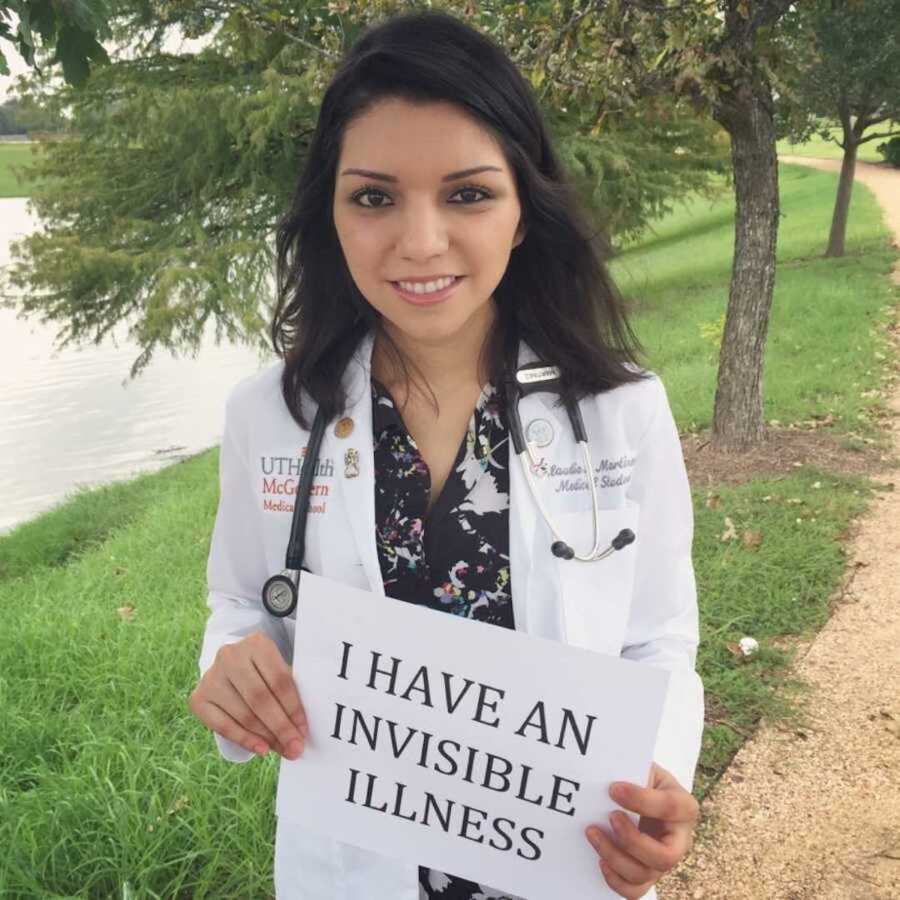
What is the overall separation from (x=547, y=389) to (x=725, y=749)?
208cm

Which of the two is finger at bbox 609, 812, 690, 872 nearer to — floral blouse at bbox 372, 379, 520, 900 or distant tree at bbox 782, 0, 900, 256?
floral blouse at bbox 372, 379, 520, 900

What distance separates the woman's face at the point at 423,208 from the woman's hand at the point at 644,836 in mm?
681

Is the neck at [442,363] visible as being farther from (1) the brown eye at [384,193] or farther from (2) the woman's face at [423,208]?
(1) the brown eye at [384,193]

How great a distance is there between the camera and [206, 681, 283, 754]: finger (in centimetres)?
121

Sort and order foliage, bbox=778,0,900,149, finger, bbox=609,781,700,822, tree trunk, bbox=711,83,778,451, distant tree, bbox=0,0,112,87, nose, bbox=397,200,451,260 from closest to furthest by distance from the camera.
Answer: finger, bbox=609,781,700,822 < nose, bbox=397,200,451,260 < distant tree, bbox=0,0,112,87 < tree trunk, bbox=711,83,778,451 < foliage, bbox=778,0,900,149

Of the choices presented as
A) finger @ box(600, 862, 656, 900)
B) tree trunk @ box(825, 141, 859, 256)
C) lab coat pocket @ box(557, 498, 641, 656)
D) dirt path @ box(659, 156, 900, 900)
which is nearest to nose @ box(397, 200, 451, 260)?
lab coat pocket @ box(557, 498, 641, 656)

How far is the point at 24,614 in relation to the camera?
396cm

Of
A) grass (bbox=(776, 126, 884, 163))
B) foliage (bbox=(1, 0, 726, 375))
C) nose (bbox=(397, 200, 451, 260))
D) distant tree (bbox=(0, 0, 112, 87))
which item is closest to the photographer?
nose (bbox=(397, 200, 451, 260))

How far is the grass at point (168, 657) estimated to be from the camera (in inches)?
88.4

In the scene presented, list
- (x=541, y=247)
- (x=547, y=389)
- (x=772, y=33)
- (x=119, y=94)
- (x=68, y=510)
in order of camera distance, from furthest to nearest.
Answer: (x=119, y=94)
(x=68, y=510)
(x=772, y=33)
(x=541, y=247)
(x=547, y=389)

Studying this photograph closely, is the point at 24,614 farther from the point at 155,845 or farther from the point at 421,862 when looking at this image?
the point at 421,862


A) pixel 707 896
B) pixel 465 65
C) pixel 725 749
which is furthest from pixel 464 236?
pixel 725 749

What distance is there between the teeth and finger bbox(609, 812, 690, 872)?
2.41 feet

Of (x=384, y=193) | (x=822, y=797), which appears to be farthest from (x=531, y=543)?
(x=822, y=797)
